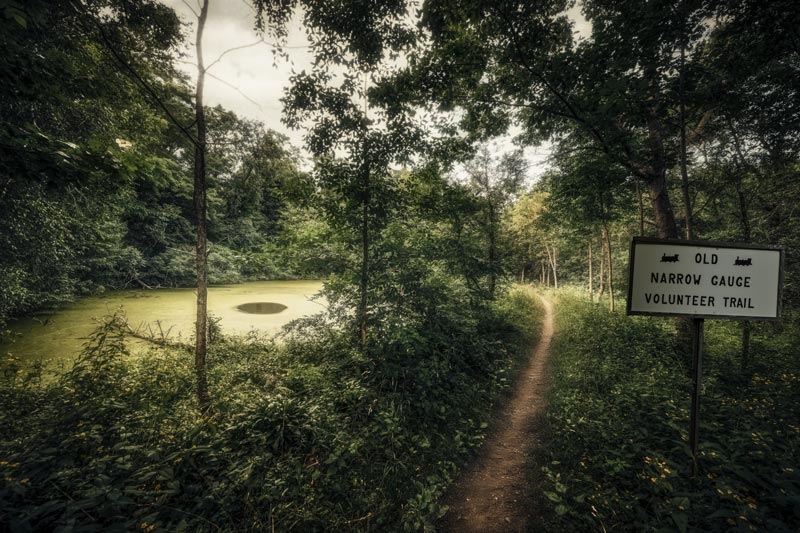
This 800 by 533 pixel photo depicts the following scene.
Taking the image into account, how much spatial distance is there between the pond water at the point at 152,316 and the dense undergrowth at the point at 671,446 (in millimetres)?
5060

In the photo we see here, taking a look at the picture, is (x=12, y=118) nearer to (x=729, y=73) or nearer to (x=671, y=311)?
(x=671, y=311)

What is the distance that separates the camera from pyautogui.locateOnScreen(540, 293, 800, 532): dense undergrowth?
7.09ft

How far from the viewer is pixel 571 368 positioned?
21.5ft

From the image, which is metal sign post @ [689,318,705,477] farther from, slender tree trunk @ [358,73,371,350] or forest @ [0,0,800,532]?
slender tree trunk @ [358,73,371,350]

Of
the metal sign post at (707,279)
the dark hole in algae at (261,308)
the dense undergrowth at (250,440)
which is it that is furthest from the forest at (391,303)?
the dark hole in algae at (261,308)

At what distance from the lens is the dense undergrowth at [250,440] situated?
93.2 inches

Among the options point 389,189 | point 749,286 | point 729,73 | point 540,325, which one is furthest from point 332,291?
point 540,325

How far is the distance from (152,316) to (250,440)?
29.4 feet

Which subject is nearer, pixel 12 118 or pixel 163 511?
pixel 163 511

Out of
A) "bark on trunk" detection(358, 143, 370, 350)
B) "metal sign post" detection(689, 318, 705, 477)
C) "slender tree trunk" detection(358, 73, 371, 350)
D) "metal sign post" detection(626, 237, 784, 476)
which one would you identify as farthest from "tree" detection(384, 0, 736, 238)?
"metal sign post" detection(689, 318, 705, 477)

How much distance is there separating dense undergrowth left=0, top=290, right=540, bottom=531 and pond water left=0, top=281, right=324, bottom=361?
6.27 ft

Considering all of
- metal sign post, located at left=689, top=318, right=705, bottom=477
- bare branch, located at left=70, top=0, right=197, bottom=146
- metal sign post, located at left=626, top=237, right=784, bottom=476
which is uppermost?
bare branch, located at left=70, top=0, right=197, bottom=146

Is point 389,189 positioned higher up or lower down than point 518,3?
lower down

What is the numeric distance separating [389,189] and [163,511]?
541 cm
